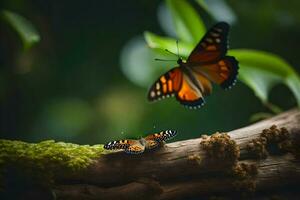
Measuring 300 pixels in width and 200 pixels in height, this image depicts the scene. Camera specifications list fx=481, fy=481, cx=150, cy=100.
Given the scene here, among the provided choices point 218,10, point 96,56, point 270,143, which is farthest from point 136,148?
point 96,56

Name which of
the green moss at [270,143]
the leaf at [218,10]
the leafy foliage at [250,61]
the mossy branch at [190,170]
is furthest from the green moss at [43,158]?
the leaf at [218,10]

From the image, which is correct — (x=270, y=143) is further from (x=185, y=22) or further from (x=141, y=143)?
(x=185, y=22)

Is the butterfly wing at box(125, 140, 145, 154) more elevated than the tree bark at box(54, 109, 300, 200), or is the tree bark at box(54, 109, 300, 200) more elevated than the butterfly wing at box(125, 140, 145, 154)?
the butterfly wing at box(125, 140, 145, 154)

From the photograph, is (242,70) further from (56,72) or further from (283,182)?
(56,72)

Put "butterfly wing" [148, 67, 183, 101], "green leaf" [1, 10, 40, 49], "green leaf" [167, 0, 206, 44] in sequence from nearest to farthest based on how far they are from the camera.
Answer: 1. "butterfly wing" [148, 67, 183, 101]
2. "green leaf" [1, 10, 40, 49]
3. "green leaf" [167, 0, 206, 44]

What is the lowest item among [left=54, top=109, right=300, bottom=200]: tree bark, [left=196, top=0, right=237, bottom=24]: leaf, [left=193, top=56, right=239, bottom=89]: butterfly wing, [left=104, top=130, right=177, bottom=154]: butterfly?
[left=54, top=109, right=300, bottom=200]: tree bark

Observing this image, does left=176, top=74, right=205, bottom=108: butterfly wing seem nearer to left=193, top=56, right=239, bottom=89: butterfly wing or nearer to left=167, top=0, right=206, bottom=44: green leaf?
left=193, top=56, right=239, bottom=89: butterfly wing

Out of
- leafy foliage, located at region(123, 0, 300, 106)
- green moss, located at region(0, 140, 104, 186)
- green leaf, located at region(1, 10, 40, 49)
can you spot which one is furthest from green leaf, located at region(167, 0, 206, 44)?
green moss, located at region(0, 140, 104, 186)

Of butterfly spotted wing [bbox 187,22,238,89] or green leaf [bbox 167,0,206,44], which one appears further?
green leaf [bbox 167,0,206,44]
